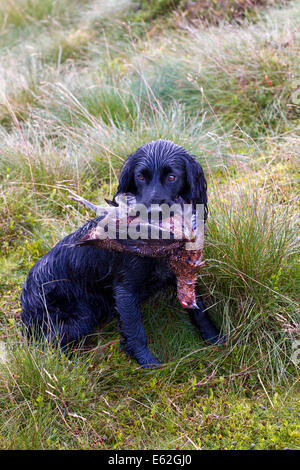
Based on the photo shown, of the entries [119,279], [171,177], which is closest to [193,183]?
[171,177]

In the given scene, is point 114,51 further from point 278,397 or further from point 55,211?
point 278,397

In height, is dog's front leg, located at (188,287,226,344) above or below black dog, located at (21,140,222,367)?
below

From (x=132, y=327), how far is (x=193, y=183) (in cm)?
94

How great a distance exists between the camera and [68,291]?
3.06 meters

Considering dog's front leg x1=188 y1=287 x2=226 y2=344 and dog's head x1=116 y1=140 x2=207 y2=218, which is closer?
dog's head x1=116 y1=140 x2=207 y2=218

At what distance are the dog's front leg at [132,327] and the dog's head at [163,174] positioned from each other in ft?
1.98

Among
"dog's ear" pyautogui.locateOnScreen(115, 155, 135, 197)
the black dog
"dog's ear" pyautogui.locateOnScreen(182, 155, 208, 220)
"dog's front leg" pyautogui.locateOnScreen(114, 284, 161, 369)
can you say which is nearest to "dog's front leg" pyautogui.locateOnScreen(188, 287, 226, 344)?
the black dog

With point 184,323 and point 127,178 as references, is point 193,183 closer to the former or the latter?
point 127,178

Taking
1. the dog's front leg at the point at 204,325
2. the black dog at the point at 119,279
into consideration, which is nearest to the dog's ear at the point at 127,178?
A: the black dog at the point at 119,279

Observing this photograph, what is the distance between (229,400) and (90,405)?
80 cm

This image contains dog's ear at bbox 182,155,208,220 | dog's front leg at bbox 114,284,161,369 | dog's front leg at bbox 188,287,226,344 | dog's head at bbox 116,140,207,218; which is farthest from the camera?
dog's front leg at bbox 188,287,226,344

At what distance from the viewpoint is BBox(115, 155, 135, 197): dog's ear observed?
2736 mm

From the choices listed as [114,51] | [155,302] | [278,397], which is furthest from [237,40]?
[278,397]

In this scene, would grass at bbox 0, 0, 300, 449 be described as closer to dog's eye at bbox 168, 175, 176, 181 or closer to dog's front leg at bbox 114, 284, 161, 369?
dog's front leg at bbox 114, 284, 161, 369
